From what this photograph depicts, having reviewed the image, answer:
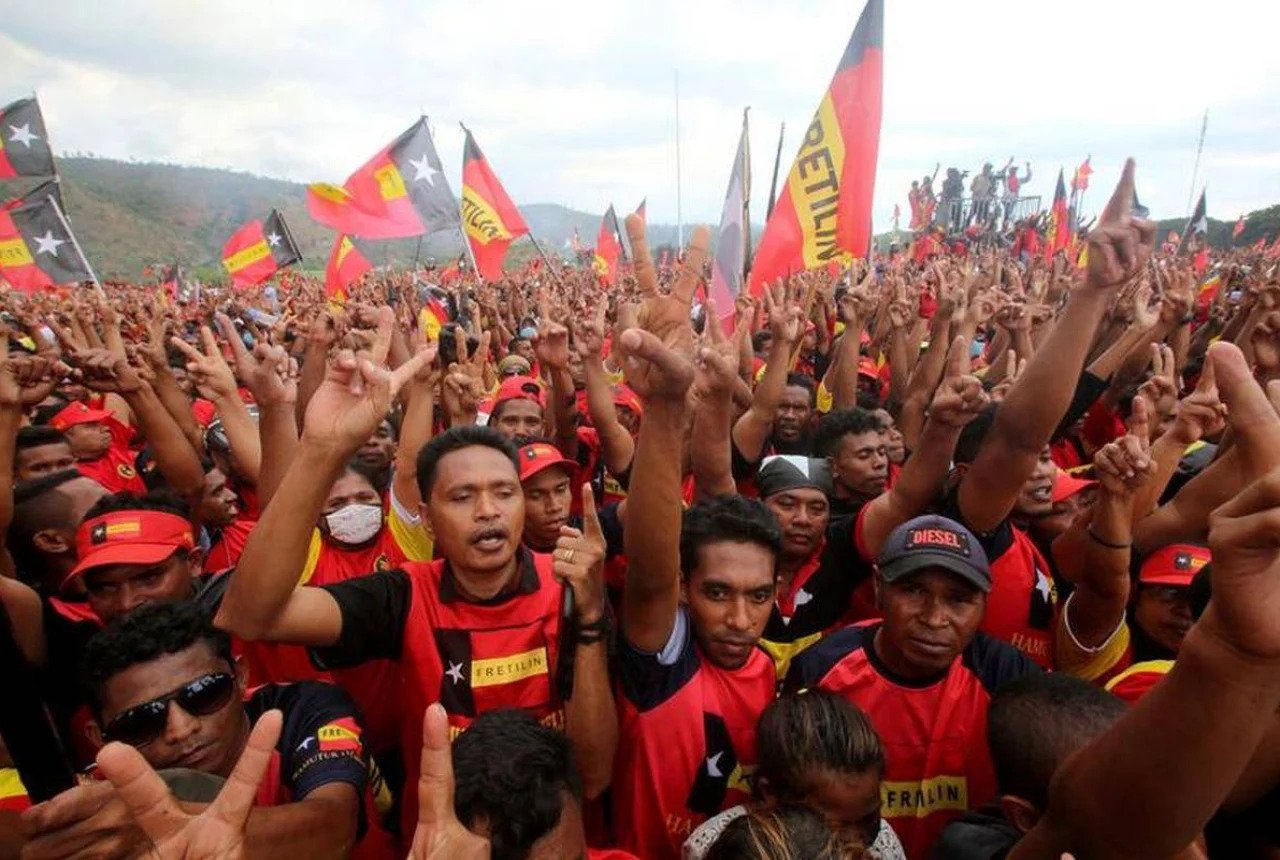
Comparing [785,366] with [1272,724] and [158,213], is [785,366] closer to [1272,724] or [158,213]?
[1272,724]

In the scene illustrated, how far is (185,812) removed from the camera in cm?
116

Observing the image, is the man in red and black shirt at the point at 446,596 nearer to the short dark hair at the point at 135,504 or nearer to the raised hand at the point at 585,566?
the raised hand at the point at 585,566

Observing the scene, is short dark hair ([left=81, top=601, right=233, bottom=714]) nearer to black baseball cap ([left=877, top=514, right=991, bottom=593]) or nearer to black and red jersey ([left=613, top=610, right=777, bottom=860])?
black and red jersey ([left=613, top=610, right=777, bottom=860])

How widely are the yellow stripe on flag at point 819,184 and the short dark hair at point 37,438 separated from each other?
416 centimetres

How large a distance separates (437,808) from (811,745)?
93cm

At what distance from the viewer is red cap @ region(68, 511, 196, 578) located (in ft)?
7.54

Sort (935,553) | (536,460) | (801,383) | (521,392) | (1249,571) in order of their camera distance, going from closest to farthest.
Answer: (1249,571), (935,553), (536,460), (521,392), (801,383)

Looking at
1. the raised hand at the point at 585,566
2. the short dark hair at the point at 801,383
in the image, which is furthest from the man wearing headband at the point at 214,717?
the short dark hair at the point at 801,383

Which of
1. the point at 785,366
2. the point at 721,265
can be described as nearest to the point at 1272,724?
the point at 785,366

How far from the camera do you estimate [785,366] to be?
348 cm

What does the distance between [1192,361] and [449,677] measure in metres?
6.33

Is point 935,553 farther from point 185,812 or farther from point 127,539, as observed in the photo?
point 127,539

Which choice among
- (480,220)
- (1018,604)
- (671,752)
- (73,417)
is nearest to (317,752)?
(671,752)

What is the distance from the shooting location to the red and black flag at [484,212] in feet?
28.2
